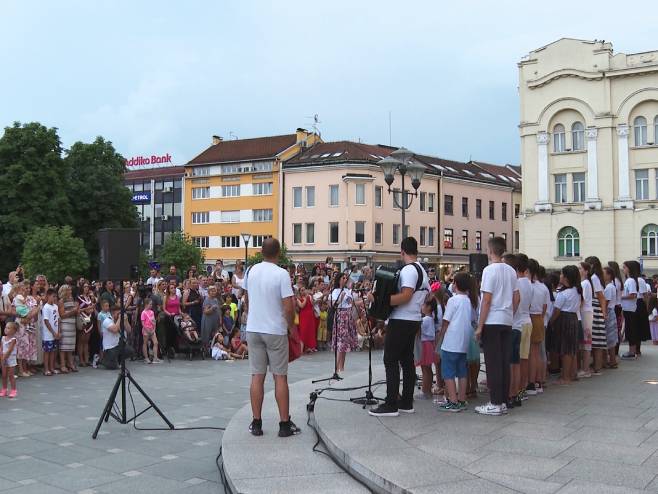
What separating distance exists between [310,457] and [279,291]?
166 centimetres

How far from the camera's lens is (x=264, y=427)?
7.68 m

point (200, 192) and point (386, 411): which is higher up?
point (200, 192)

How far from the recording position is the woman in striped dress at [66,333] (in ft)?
46.6

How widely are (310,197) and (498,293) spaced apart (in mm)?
54139

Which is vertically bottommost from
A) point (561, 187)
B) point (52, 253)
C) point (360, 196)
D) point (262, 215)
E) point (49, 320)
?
point (49, 320)

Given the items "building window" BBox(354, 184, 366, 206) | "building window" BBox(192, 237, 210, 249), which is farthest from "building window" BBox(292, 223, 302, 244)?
"building window" BBox(192, 237, 210, 249)

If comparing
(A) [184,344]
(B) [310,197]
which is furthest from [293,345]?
(B) [310,197]

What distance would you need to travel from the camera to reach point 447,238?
66.4 m

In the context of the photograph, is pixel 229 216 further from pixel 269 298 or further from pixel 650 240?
pixel 269 298

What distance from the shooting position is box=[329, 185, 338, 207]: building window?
5966 cm

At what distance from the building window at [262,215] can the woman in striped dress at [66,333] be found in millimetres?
49473

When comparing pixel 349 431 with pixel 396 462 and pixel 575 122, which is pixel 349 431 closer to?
pixel 396 462

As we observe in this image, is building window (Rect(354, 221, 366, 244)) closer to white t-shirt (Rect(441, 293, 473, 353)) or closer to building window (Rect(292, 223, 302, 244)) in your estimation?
building window (Rect(292, 223, 302, 244))

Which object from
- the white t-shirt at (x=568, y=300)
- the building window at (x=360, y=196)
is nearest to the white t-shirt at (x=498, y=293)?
the white t-shirt at (x=568, y=300)
